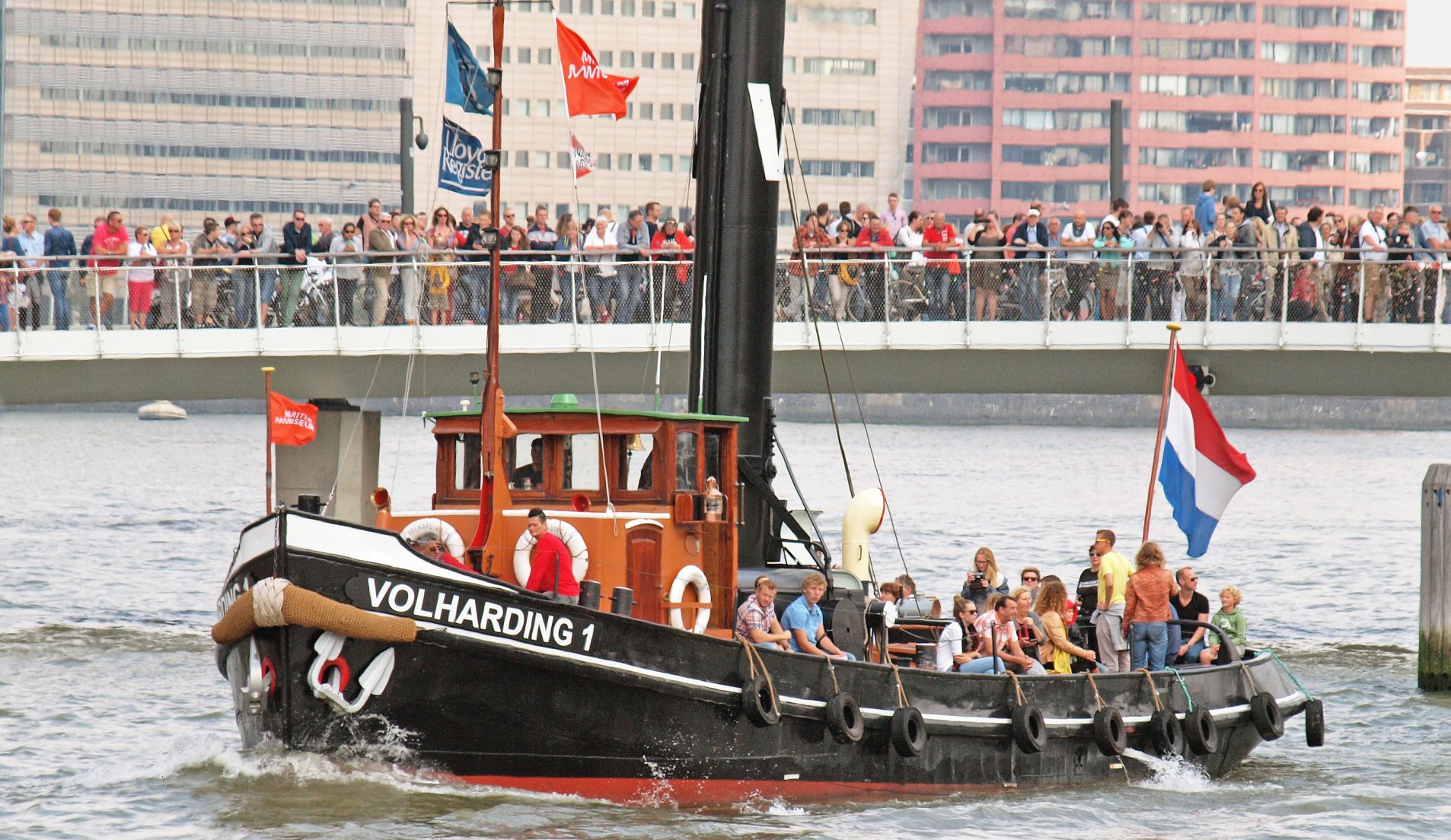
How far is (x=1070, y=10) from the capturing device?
479ft

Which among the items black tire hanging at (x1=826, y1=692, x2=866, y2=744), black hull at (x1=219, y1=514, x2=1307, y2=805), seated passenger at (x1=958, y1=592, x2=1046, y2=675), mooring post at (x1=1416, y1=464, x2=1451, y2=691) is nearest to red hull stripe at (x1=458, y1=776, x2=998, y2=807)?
black hull at (x1=219, y1=514, x2=1307, y2=805)

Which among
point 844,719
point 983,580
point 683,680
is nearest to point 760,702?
point 683,680

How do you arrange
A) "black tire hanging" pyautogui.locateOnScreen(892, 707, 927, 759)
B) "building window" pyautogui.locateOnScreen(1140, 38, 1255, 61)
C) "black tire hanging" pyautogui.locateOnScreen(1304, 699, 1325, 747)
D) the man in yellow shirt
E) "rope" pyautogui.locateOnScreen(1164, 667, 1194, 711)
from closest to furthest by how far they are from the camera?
"black tire hanging" pyautogui.locateOnScreen(892, 707, 927, 759), "rope" pyautogui.locateOnScreen(1164, 667, 1194, 711), the man in yellow shirt, "black tire hanging" pyautogui.locateOnScreen(1304, 699, 1325, 747), "building window" pyautogui.locateOnScreen(1140, 38, 1255, 61)

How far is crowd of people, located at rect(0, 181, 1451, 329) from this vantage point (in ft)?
84.2

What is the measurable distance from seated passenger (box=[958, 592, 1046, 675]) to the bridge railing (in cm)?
1009

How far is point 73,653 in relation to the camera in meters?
24.8

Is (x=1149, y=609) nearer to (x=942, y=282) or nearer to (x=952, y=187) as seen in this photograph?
(x=942, y=282)

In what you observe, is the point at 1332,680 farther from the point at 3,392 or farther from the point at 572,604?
the point at 3,392

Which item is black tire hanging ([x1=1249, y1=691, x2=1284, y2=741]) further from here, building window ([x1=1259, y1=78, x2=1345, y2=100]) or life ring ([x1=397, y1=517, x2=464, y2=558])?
building window ([x1=1259, y1=78, x2=1345, y2=100])

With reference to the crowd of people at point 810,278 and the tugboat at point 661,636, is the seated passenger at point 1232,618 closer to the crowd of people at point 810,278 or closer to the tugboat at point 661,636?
the tugboat at point 661,636

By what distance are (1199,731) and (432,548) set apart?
7350 millimetres

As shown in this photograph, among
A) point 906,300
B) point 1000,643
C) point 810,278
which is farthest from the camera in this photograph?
point 906,300

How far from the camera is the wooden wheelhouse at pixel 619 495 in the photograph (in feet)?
48.1

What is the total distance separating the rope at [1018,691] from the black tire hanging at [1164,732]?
1.69 m
